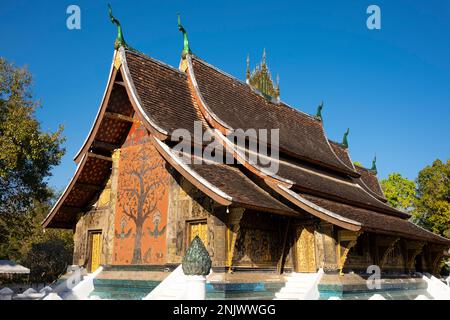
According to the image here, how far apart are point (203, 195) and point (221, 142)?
6.42 feet

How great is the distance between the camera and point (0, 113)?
18.0 meters

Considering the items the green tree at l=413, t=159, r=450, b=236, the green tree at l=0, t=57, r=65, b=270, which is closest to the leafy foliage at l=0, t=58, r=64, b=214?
the green tree at l=0, t=57, r=65, b=270

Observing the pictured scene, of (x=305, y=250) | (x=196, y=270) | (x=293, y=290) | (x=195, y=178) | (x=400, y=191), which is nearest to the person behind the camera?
(x=196, y=270)

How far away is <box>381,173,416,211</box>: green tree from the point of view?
114 feet

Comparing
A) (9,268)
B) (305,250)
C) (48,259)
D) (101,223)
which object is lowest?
(9,268)

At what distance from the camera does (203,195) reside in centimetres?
1035

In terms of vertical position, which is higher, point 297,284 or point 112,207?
point 112,207

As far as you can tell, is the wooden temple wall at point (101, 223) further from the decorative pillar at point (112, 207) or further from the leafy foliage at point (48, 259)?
the leafy foliage at point (48, 259)

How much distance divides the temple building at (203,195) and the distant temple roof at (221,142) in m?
0.04

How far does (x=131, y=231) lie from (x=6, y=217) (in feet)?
36.3

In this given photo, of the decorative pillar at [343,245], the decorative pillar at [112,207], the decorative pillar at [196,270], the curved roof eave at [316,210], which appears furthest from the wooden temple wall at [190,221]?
the decorative pillar at [343,245]

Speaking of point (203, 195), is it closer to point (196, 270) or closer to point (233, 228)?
point (233, 228)

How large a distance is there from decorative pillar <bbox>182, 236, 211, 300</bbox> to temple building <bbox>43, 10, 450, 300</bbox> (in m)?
1.47

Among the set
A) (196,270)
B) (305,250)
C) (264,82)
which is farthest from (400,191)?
(196,270)
